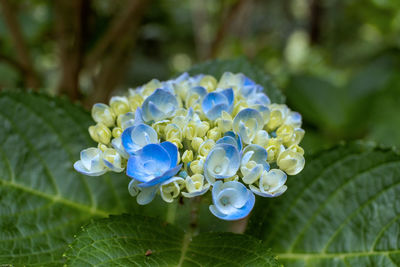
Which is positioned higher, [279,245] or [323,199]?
[323,199]

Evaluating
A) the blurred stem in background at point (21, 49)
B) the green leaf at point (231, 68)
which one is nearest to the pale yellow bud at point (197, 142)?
the green leaf at point (231, 68)

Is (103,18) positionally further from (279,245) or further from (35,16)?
(279,245)

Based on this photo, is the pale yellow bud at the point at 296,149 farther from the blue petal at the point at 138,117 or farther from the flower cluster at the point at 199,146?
the blue petal at the point at 138,117

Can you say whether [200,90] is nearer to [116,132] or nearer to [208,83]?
[208,83]

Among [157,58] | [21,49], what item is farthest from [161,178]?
[157,58]


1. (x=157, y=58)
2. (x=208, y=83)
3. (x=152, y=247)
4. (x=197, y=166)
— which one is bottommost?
(x=152, y=247)

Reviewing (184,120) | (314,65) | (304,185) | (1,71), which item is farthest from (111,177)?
(314,65)

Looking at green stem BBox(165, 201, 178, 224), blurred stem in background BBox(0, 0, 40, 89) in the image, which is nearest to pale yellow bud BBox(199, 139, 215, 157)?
green stem BBox(165, 201, 178, 224)
